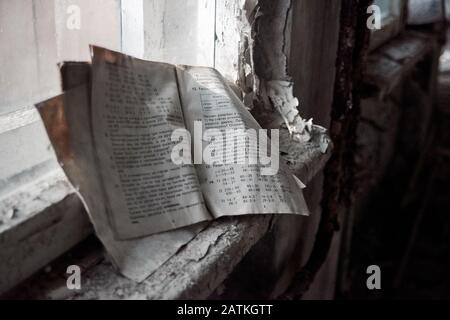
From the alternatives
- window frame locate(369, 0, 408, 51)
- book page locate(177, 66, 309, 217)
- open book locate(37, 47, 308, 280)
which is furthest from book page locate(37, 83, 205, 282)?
window frame locate(369, 0, 408, 51)

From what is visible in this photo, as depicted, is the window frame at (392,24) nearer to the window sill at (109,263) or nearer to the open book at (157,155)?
the open book at (157,155)

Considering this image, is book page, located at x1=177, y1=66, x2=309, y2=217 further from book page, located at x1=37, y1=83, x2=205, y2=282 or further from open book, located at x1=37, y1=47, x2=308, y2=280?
book page, located at x1=37, y1=83, x2=205, y2=282

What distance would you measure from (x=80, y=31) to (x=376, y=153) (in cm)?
183

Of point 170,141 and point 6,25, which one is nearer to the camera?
point 170,141

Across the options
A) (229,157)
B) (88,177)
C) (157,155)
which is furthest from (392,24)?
(88,177)

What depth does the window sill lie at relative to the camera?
1.98 ft

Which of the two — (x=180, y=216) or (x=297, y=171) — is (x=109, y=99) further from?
(x=297, y=171)

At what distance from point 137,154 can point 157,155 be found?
32mm

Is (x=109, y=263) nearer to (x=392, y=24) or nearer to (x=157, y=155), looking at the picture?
(x=157, y=155)

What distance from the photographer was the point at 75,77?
2.21 ft

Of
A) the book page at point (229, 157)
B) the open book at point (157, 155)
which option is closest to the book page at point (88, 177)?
the open book at point (157, 155)

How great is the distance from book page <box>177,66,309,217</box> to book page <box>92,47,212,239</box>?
0.11 ft

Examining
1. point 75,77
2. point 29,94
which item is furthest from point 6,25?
point 75,77

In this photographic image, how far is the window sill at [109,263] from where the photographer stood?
605mm
